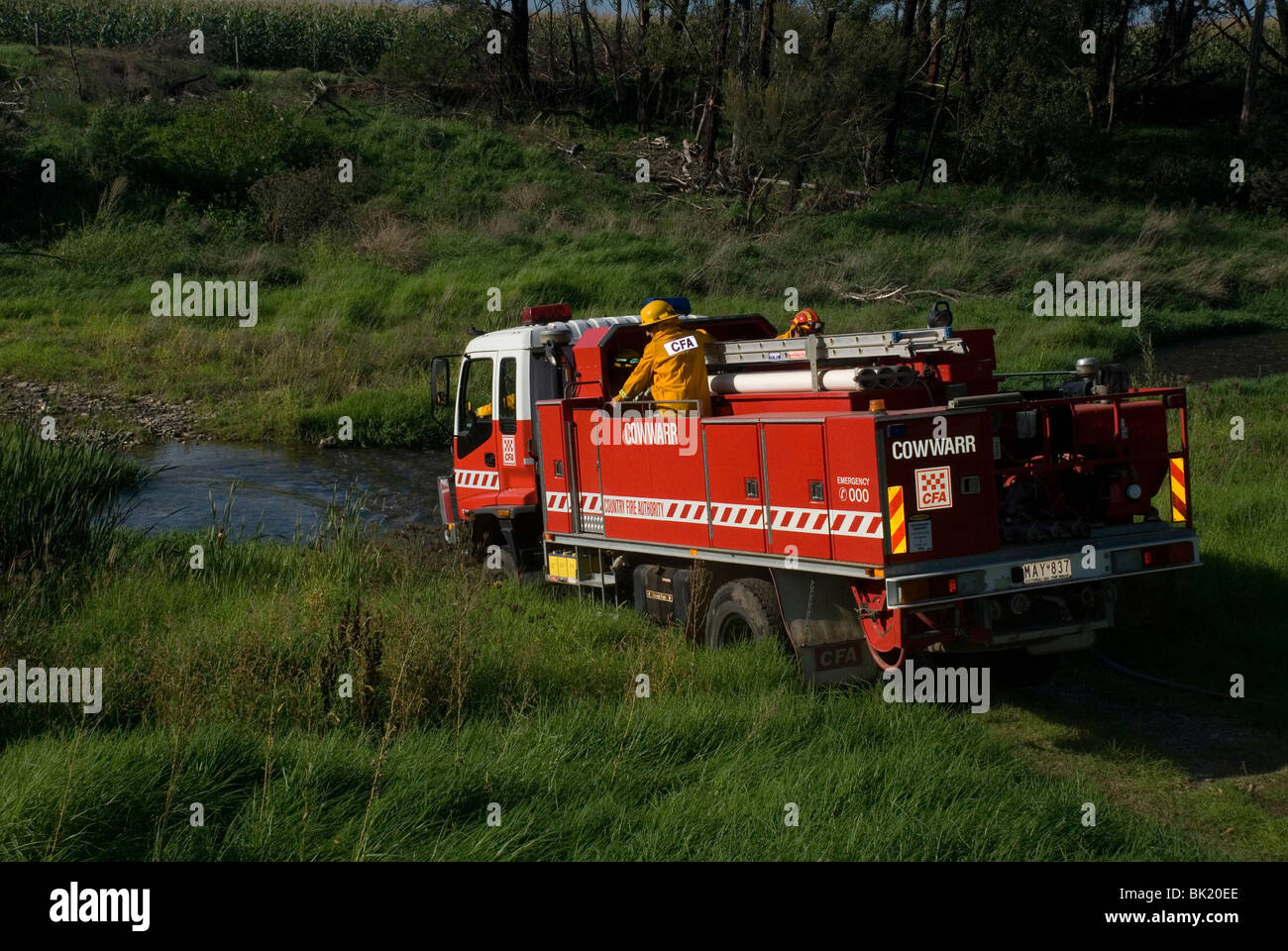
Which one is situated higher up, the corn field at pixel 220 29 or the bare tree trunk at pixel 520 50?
the corn field at pixel 220 29

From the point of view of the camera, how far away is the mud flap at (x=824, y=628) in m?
7.86

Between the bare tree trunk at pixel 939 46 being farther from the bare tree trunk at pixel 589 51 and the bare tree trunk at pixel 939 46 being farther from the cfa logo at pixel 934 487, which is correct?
the cfa logo at pixel 934 487

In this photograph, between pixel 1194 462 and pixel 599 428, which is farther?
pixel 1194 462

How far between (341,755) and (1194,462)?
37.6ft

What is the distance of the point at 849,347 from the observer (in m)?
8.11

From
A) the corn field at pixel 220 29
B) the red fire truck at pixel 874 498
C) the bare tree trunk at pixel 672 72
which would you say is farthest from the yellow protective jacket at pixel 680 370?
the corn field at pixel 220 29

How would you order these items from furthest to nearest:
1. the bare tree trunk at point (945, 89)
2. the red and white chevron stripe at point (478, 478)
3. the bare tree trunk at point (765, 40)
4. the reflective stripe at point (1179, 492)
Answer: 1. the bare tree trunk at point (945, 89)
2. the bare tree trunk at point (765, 40)
3. the red and white chevron stripe at point (478, 478)
4. the reflective stripe at point (1179, 492)

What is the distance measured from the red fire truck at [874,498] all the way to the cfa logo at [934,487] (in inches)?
0.5

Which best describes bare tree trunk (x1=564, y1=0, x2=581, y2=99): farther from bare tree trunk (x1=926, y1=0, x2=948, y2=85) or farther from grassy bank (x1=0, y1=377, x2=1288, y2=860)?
grassy bank (x1=0, y1=377, x2=1288, y2=860)

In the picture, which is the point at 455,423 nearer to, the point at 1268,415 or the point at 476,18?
the point at 1268,415

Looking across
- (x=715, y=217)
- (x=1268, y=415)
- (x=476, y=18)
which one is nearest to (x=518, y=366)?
(x=1268, y=415)

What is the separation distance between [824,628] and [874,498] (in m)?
1.18

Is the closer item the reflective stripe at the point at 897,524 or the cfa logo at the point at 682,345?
the reflective stripe at the point at 897,524

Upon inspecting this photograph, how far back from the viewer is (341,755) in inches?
244
